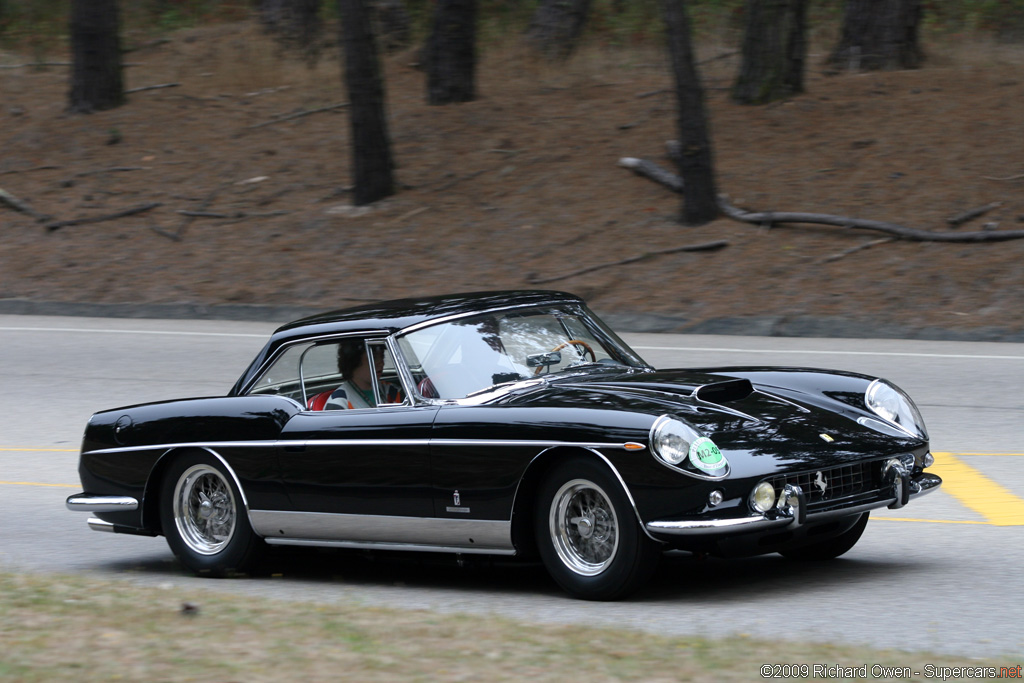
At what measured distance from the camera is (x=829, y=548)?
21.7 feet

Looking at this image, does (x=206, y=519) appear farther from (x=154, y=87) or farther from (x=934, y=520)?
(x=154, y=87)

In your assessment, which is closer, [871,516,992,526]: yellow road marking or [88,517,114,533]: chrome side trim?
[871,516,992,526]: yellow road marking

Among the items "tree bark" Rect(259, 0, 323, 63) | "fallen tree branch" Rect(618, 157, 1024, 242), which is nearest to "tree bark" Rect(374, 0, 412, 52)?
"tree bark" Rect(259, 0, 323, 63)

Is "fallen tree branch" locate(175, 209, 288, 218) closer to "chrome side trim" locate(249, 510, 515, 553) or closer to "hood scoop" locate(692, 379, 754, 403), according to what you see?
"chrome side trim" locate(249, 510, 515, 553)

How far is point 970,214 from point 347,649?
1542 cm

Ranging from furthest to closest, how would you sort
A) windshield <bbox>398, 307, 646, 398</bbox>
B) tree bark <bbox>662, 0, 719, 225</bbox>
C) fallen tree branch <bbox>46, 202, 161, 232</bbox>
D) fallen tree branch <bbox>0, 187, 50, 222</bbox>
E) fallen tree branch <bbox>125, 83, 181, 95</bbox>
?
fallen tree branch <bbox>125, 83, 181, 95</bbox> → fallen tree branch <bbox>0, 187, 50, 222</bbox> → fallen tree branch <bbox>46, 202, 161, 232</bbox> → tree bark <bbox>662, 0, 719, 225</bbox> → windshield <bbox>398, 307, 646, 398</bbox>

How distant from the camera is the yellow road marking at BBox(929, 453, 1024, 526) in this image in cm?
738

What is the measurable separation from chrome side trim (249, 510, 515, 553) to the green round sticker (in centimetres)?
93

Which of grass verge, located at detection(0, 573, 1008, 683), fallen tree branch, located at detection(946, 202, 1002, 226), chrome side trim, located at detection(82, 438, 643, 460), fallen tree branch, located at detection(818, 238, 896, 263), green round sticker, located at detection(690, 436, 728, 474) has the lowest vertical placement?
grass verge, located at detection(0, 573, 1008, 683)

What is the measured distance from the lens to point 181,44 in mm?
30141

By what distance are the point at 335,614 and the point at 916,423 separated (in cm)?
309

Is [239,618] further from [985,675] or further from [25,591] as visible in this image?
[985,675]

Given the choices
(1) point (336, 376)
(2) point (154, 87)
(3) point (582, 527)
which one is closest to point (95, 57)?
(2) point (154, 87)

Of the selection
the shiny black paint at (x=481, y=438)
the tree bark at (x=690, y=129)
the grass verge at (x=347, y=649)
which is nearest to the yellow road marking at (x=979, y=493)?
the shiny black paint at (x=481, y=438)
